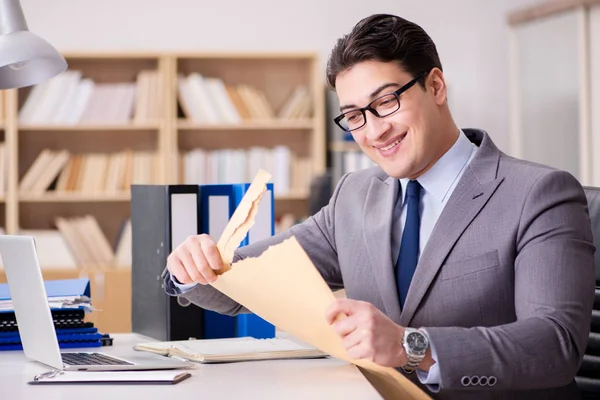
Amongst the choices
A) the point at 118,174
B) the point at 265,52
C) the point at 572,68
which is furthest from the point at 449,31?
the point at 118,174

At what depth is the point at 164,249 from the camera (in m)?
2.03

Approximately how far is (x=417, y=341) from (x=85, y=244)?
4203mm

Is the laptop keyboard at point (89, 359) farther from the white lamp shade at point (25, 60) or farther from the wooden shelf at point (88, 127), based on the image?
the wooden shelf at point (88, 127)

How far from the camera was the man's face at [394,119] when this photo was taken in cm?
167

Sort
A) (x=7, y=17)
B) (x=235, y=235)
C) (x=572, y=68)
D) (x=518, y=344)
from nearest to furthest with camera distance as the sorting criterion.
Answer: (x=518, y=344) < (x=235, y=235) < (x=7, y=17) < (x=572, y=68)

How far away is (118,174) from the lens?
5.29 m

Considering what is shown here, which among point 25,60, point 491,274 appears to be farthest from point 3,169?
point 491,274

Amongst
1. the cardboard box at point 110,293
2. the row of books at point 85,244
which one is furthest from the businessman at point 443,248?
the row of books at point 85,244

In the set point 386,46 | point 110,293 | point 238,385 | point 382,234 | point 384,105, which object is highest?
point 386,46

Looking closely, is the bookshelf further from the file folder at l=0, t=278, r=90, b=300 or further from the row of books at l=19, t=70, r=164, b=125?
the file folder at l=0, t=278, r=90, b=300

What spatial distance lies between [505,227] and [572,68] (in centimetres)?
396

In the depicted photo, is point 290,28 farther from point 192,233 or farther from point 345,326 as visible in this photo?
point 345,326

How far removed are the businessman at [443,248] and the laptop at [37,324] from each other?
0.59 feet

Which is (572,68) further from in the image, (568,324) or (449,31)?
(568,324)
